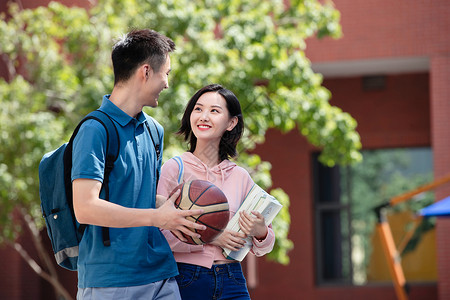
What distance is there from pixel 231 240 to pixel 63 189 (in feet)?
2.69

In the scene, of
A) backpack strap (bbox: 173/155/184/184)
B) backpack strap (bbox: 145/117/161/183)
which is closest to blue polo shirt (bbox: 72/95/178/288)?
backpack strap (bbox: 145/117/161/183)

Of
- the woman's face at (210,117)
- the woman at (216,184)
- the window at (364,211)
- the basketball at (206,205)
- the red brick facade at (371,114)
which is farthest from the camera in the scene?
the window at (364,211)

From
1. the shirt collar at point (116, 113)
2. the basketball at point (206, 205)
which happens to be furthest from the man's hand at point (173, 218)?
the shirt collar at point (116, 113)

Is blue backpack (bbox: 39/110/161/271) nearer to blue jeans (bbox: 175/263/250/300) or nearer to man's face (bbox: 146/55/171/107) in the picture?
man's face (bbox: 146/55/171/107)

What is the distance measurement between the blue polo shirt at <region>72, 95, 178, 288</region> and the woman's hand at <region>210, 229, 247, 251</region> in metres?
0.31

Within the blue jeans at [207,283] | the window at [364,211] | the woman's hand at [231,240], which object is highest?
the window at [364,211]

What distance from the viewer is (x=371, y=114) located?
15.4 metres

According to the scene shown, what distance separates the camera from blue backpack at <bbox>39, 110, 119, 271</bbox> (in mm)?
3277

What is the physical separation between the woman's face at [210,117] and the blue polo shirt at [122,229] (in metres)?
0.50

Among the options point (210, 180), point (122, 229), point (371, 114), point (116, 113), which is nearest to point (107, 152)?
point (116, 113)

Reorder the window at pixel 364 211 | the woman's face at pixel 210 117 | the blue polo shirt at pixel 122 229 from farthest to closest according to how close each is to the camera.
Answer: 1. the window at pixel 364 211
2. the woman's face at pixel 210 117
3. the blue polo shirt at pixel 122 229

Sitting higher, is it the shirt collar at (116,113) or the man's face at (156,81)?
the man's face at (156,81)

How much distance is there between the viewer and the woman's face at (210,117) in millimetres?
3865

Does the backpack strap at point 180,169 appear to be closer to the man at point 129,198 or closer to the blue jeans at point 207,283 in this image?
the man at point 129,198
